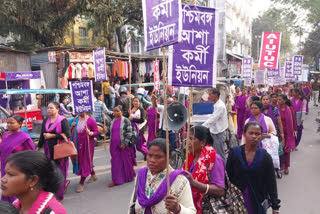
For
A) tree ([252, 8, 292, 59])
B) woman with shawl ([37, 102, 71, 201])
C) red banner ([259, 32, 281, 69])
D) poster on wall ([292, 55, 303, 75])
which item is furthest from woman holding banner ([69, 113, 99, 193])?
tree ([252, 8, 292, 59])

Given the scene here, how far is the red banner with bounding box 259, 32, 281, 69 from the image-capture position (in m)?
9.88

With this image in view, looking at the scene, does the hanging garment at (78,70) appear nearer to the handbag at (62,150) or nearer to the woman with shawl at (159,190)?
the handbag at (62,150)

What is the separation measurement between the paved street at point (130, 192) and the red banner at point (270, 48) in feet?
12.6

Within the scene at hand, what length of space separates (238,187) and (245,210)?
25 centimetres

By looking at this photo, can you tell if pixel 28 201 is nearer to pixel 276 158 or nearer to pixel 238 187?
pixel 238 187

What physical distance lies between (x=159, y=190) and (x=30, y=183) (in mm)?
879

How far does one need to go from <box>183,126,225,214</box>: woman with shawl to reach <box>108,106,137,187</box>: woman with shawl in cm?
291

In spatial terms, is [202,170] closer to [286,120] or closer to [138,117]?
[138,117]

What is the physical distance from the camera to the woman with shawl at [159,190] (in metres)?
2.07

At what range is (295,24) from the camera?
26219 millimetres

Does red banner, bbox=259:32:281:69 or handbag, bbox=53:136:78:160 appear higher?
red banner, bbox=259:32:281:69

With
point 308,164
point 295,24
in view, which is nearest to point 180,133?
point 308,164

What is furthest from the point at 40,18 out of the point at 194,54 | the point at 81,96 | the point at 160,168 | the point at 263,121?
the point at 160,168

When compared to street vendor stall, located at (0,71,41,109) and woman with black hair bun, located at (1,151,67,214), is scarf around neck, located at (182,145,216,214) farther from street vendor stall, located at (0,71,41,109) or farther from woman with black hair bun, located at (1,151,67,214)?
street vendor stall, located at (0,71,41,109)
